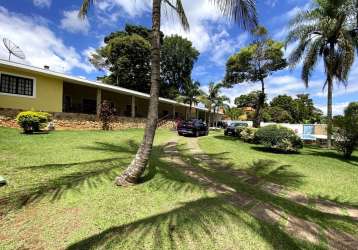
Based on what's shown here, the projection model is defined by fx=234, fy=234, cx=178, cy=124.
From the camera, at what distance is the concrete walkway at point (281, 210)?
422 centimetres

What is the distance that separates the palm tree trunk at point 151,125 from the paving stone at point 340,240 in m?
4.28

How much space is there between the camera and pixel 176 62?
46781 mm

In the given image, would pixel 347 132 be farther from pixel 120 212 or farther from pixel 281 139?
pixel 120 212

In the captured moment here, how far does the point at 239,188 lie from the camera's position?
660 cm

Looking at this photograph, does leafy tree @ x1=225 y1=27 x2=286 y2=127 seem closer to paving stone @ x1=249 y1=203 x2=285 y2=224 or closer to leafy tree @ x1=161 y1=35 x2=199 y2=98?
paving stone @ x1=249 y1=203 x2=285 y2=224

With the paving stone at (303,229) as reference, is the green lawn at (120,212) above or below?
above

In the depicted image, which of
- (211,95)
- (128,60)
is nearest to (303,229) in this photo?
(211,95)

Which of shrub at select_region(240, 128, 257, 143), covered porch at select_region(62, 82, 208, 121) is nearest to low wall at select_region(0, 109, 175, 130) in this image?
covered porch at select_region(62, 82, 208, 121)

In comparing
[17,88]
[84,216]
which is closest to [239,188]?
[84,216]

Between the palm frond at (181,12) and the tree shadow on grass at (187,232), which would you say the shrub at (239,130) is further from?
the tree shadow on grass at (187,232)

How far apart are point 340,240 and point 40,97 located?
61.2 feet

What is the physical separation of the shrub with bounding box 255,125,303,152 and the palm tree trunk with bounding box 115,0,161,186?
1022 cm

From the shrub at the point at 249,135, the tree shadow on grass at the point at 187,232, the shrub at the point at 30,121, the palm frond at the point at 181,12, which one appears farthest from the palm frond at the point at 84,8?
the shrub at the point at 249,135

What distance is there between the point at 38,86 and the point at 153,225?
54.6 feet
